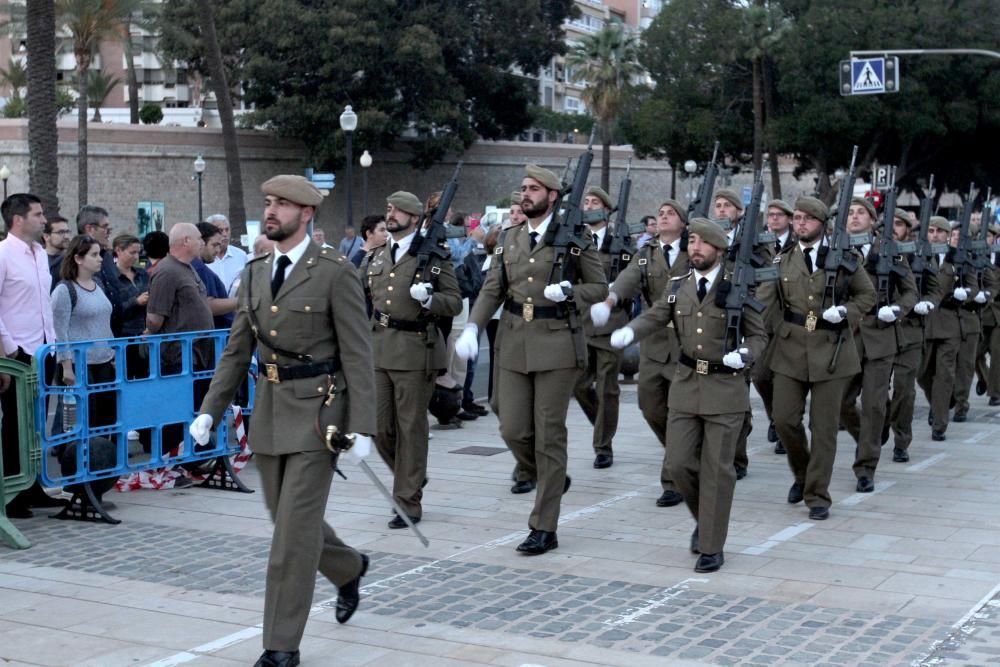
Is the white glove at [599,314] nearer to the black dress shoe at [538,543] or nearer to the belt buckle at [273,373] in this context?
the black dress shoe at [538,543]

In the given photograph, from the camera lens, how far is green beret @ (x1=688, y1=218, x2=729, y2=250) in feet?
26.6

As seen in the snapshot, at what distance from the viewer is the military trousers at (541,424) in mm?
8219

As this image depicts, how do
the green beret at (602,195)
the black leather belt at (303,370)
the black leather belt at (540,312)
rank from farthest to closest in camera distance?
1. the green beret at (602,195)
2. the black leather belt at (540,312)
3. the black leather belt at (303,370)

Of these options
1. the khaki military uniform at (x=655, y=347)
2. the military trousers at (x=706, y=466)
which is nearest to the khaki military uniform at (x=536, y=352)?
the military trousers at (x=706, y=466)

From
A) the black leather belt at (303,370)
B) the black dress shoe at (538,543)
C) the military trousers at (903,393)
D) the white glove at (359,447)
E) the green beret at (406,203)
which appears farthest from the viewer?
the military trousers at (903,393)

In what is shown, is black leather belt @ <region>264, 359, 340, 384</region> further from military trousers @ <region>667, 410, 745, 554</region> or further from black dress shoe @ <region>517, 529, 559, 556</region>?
military trousers @ <region>667, 410, 745, 554</region>

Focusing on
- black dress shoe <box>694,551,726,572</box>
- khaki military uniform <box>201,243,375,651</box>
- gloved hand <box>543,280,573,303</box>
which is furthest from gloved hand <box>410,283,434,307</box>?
khaki military uniform <box>201,243,375,651</box>

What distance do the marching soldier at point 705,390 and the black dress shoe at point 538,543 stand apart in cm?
83

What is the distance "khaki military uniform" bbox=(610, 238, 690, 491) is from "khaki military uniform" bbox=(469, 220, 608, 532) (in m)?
1.25

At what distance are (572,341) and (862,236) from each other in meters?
2.71

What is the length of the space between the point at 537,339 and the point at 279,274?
8.11 feet

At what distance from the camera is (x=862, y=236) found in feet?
32.6

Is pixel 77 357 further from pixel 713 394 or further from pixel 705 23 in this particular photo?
pixel 705 23

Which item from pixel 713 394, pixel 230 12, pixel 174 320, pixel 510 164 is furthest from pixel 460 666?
pixel 510 164
